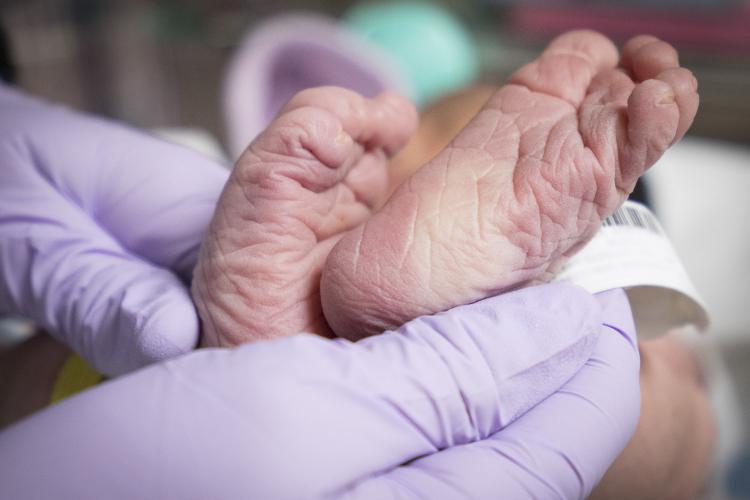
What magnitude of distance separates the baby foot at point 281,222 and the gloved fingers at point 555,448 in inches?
5.2

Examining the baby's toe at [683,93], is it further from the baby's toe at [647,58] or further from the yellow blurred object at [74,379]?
the yellow blurred object at [74,379]

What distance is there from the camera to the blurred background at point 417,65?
968 millimetres

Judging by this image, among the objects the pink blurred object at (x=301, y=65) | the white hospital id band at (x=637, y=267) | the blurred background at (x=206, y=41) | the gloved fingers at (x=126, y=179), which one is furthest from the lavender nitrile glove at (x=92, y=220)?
the blurred background at (x=206, y=41)

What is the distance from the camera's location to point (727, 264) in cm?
95

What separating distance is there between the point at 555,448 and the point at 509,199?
15 cm

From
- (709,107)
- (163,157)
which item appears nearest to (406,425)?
(163,157)

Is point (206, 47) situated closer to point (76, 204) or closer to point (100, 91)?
point (100, 91)

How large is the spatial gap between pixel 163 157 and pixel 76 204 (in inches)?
3.5

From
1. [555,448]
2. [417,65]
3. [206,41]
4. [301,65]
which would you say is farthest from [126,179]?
[206,41]

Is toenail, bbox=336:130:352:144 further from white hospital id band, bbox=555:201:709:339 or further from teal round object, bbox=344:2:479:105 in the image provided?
teal round object, bbox=344:2:479:105

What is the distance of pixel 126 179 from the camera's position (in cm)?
62

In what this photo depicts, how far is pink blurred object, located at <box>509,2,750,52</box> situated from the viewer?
4.44 feet

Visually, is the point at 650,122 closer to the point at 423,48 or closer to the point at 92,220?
the point at 92,220

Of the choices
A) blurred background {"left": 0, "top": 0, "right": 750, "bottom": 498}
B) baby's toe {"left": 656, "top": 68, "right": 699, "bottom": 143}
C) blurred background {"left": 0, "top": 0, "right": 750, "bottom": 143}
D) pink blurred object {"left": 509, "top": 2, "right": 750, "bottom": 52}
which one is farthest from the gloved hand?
pink blurred object {"left": 509, "top": 2, "right": 750, "bottom": 52}
